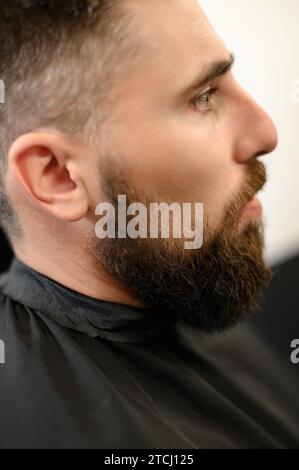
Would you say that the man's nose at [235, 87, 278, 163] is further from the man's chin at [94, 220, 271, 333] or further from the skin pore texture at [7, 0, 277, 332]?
the man's chin at [94, 220, 271, 333]

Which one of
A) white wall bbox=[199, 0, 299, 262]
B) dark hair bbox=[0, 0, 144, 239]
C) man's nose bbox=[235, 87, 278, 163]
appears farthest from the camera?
white wall bbox=[199, 0, 299, 262]

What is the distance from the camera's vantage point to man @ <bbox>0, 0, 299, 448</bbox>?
32.5 inches

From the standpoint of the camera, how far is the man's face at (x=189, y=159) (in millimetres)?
839

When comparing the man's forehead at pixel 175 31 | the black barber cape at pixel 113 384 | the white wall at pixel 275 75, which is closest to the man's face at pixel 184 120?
the man's forehead at pixel 175 31

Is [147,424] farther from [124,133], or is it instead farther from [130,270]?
[124,133]

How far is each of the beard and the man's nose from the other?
35 millimetres

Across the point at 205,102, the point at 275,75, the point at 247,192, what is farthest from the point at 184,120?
the point at 275,75

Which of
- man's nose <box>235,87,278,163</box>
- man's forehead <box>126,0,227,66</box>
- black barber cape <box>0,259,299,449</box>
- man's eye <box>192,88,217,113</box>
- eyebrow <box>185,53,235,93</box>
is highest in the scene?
man's forehead <box>126,0,227,66</box>

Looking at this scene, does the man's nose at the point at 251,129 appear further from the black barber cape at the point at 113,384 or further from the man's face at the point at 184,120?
the black barber cape at the point at 113,384

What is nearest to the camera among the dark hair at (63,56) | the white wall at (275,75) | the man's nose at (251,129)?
the dark hair at (63,56)

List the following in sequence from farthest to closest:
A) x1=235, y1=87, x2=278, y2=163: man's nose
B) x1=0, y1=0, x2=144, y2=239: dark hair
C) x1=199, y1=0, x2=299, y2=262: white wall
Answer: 1. x1=199, y1=0, x2=299, y2=262: white wall
2. x1=235, y1=87, x2=278, y2=163: man's nose
3. x1=0, y1=0, x2=144, y2=239: dark hair

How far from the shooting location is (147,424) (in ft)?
2.75

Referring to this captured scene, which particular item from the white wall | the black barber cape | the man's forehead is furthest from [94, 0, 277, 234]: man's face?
the white wall
